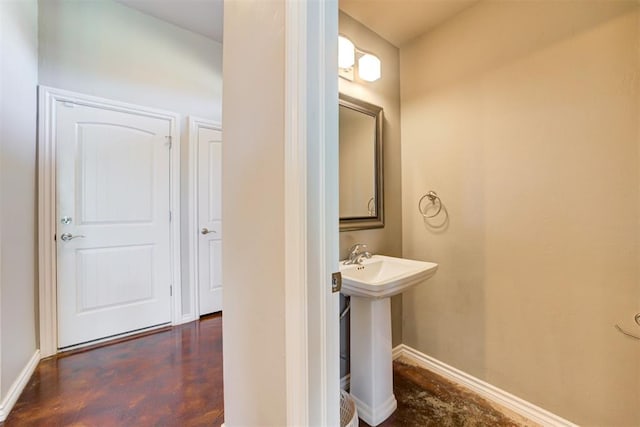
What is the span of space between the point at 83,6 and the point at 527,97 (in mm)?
3176

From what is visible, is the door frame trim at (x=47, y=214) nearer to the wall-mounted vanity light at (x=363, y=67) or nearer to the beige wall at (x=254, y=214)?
the beige wall at (x=254, y=214)

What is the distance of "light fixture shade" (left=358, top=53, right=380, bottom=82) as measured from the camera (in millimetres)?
1808

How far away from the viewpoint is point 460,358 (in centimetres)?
179

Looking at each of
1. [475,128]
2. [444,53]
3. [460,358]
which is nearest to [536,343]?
[460,358]

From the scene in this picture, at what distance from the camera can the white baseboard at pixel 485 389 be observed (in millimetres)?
1433

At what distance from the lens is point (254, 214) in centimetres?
99

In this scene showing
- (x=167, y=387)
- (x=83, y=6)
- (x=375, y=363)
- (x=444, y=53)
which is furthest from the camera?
(x=83, y=6)

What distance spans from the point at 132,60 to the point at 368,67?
200 centimetres

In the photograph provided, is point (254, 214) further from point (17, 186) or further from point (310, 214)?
point (17, 186)

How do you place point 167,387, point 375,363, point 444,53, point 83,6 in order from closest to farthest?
point 375,363, point 167,387, point 444,53, point 83,6

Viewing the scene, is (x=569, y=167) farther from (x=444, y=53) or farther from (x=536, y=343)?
(x=444, y=53)

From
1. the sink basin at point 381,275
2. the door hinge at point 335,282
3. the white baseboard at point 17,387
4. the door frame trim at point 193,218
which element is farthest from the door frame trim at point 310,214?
the door frame trim at point 193,218

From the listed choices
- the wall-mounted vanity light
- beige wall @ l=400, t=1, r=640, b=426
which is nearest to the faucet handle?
beige wall @ l=400, t=1, r=640, b=426

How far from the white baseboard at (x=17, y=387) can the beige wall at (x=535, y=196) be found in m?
2.42
